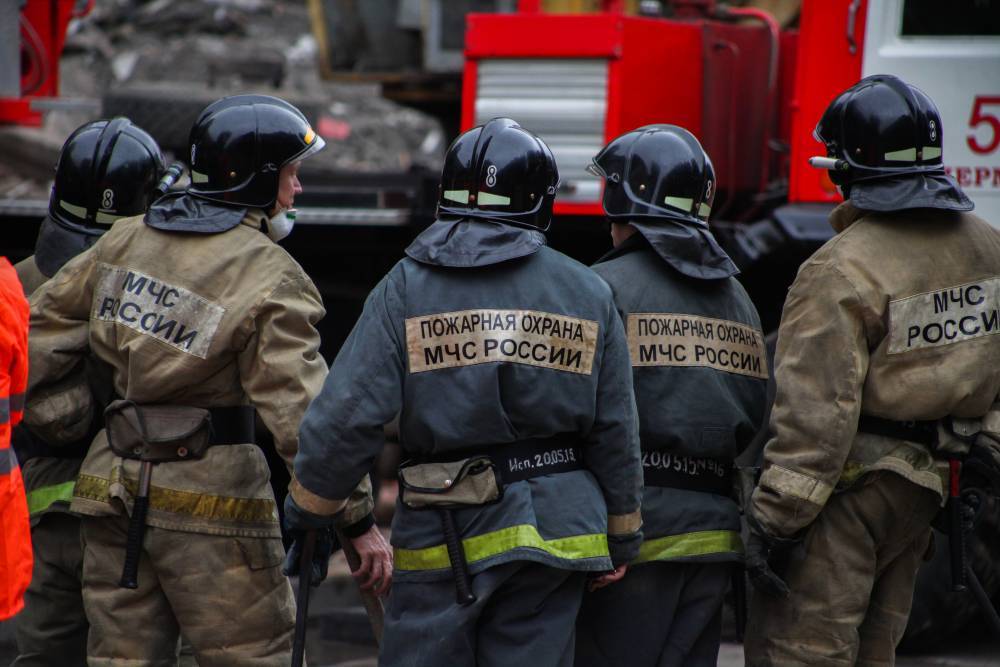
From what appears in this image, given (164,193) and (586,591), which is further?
(164,193)

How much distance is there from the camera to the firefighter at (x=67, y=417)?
12.0ft

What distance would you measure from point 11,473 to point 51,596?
87 cm

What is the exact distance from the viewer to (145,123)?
7797 millimetres

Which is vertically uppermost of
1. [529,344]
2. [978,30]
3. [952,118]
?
[978,30]

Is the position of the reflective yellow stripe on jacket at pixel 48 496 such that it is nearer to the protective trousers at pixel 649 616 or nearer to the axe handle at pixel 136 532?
the axe handle at pixel 136 532

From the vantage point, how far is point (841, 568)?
340cm

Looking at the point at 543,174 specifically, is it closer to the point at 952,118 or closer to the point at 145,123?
the point at 952,118

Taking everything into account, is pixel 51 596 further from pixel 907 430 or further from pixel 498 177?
pixel 907 430

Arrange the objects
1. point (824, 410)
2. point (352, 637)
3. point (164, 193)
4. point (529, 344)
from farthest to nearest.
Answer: point (352, 637) < point (164, 193) < point (824, 410) < point (529, 344)

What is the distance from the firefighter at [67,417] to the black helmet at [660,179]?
1456 mm

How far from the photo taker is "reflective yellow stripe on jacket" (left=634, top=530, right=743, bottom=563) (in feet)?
10.9

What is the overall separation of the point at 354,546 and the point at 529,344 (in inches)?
30.0

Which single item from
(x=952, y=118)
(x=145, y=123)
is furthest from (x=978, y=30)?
(x=145, y=123)

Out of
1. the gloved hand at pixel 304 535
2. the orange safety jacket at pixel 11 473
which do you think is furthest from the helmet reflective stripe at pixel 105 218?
the gloved hand at pixel 304 535
